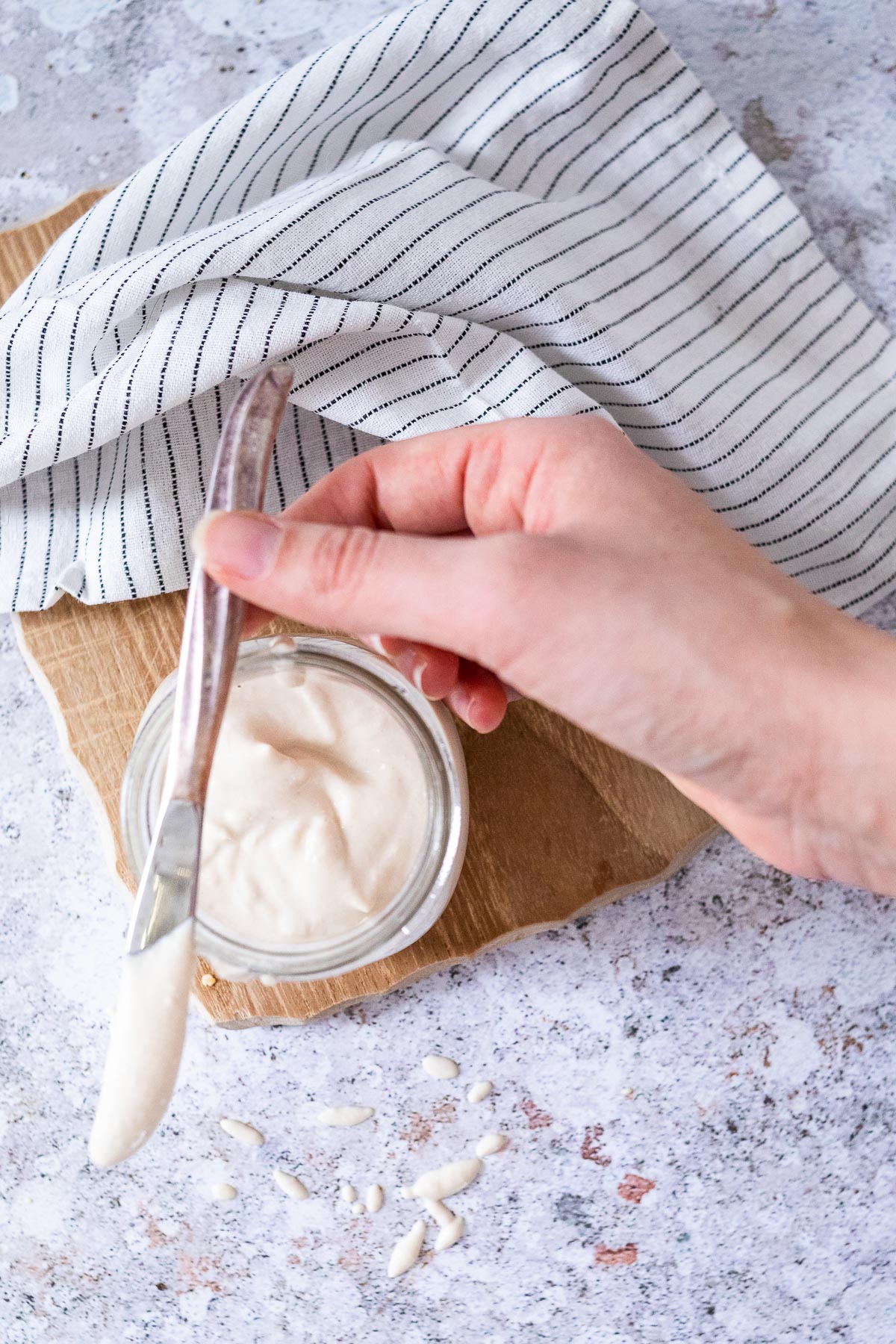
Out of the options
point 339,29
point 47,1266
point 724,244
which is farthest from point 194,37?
point 47,1266

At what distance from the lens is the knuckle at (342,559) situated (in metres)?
0.45

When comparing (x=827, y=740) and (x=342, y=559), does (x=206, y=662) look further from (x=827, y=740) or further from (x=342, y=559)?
(x=827, y=740)

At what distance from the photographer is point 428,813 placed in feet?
1.88

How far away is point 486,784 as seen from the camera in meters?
0.62

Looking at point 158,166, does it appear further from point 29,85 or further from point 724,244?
point 724,244

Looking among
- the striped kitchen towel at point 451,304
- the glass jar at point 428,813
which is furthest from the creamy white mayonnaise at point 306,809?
the striped kitchen towel at point 451,304

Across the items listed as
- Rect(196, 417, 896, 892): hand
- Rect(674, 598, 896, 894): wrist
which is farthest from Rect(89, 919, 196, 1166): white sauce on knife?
Rect(674, 598, 896, 894): wrist

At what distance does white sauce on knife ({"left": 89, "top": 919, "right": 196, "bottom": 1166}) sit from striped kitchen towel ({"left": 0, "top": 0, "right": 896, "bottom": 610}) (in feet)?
0.74

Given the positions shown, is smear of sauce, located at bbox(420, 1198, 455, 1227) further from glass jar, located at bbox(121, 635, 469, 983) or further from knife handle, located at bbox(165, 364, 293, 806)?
knife handle, located at bbox(165, 364, 293, 806)

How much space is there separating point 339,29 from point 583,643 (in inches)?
20.2

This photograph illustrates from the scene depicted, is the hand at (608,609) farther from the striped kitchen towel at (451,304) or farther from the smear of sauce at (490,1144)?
the smear of sauce at (490,1144)

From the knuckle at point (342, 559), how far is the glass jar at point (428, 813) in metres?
0.13

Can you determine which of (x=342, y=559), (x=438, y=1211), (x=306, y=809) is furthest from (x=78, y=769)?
(x=438, y=1211)

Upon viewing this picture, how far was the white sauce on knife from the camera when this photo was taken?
1.48ft
